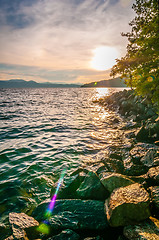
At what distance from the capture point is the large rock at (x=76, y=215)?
3.76 meters

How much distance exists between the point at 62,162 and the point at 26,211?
3546 millimetres

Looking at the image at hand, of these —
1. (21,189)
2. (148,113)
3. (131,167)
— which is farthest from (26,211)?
(148,113)

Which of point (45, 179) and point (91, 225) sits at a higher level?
point (91, 225)

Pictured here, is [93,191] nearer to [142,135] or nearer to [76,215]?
[76,215]

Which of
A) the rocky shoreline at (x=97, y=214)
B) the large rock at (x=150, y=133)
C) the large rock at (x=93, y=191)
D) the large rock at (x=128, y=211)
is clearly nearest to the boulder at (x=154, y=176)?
the rocky shoreline at (x=97, y=214)

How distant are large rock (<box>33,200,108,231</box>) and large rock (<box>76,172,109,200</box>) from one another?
30cm

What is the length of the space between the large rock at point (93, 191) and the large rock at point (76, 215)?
1.00ft

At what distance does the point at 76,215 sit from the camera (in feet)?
13.3

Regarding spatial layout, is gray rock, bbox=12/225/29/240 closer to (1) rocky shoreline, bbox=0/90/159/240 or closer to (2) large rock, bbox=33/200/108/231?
(1) rocky shoreline, bbox=0/90/159/240

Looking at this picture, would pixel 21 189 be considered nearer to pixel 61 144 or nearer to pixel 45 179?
pixel 45 179

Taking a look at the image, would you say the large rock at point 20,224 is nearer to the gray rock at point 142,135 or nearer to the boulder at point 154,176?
the boulder at point 154,176

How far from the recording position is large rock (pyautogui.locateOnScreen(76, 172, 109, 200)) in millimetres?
4688

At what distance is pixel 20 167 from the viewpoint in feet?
25.0

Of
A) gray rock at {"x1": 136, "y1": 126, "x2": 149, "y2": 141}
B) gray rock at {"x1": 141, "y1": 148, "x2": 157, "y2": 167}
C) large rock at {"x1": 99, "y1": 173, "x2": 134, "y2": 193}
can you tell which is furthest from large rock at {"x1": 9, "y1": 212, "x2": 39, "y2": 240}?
gray rock at {"x1": 136, "y1": 126, "x2": 149, "y2": 141}
